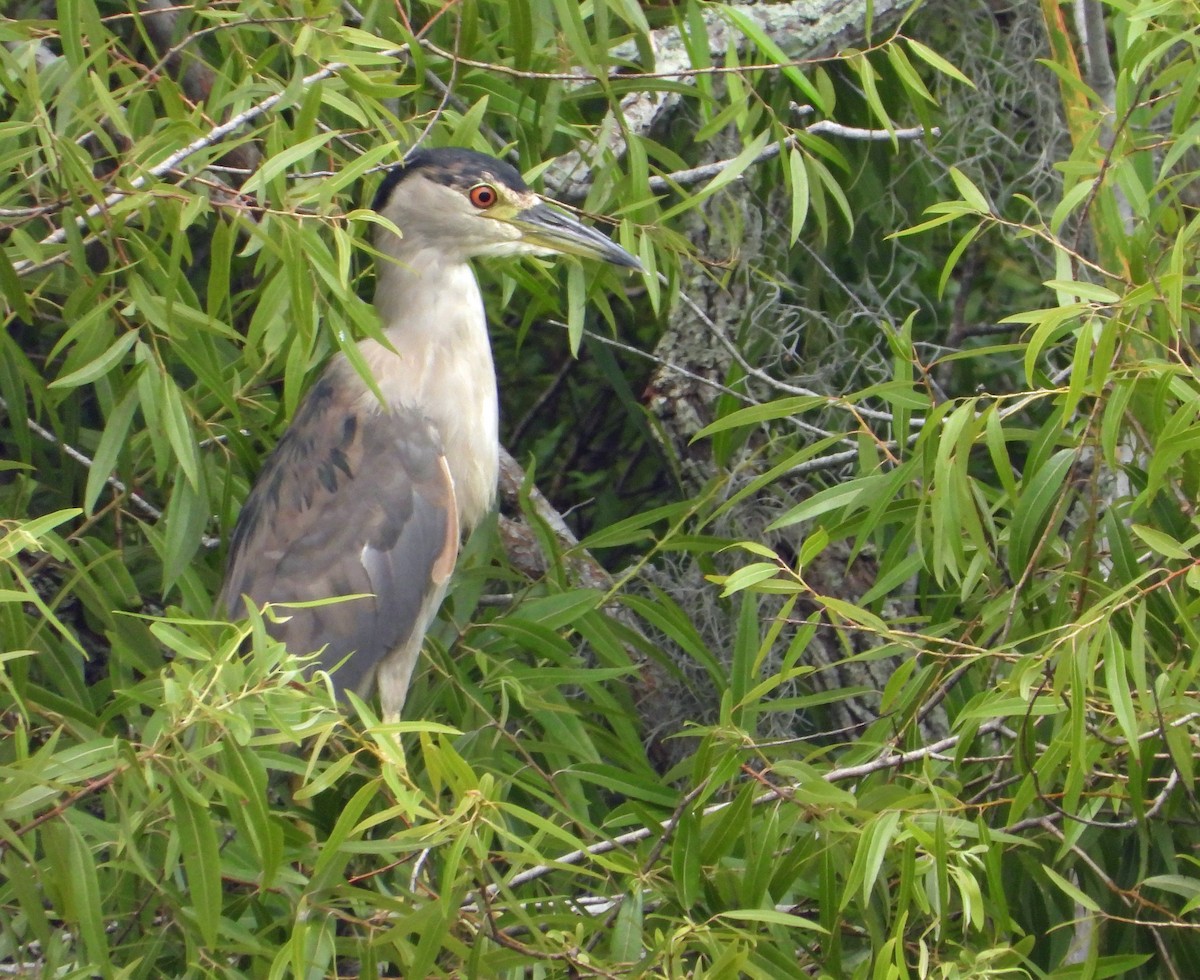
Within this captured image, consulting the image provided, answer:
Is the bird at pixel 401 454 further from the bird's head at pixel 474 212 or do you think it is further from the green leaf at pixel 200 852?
the green leaf at pixel 200 852

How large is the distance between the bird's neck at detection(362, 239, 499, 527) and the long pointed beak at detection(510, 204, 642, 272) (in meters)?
0.21

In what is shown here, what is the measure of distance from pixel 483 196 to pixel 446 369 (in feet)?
1.04

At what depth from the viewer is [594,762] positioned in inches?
80.1

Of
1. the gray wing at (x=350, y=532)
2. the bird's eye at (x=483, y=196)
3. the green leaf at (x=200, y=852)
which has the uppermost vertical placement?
the bird's eye at (x=483, y=196)

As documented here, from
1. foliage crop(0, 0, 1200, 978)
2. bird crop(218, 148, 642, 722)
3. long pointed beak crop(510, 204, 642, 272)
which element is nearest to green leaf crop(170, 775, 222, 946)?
foliage crop(0, 0, 1200, 978)

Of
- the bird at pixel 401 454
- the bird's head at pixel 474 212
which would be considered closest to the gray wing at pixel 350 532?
the bird at pixel 401 454

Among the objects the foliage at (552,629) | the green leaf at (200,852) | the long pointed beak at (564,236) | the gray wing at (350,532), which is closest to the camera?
the green leaf at (200,852)

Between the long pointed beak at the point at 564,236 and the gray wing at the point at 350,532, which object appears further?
the gray wing at the point at 350,532

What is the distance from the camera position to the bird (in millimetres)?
2365

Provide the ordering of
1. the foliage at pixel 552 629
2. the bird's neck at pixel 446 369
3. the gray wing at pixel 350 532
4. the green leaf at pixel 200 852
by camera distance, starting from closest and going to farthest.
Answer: the green leaf at pixel 200 852
the foliage at pixel 552 629
the gray wing at pixel 350 532
the bird's neck at pixel 446 369

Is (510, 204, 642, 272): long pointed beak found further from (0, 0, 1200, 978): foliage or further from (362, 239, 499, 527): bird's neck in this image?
(362, 239, 499, 527): bird's neck

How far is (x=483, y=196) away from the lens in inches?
93.1

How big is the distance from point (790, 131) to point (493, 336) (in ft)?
4.67

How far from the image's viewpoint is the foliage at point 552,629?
1.38 metres
